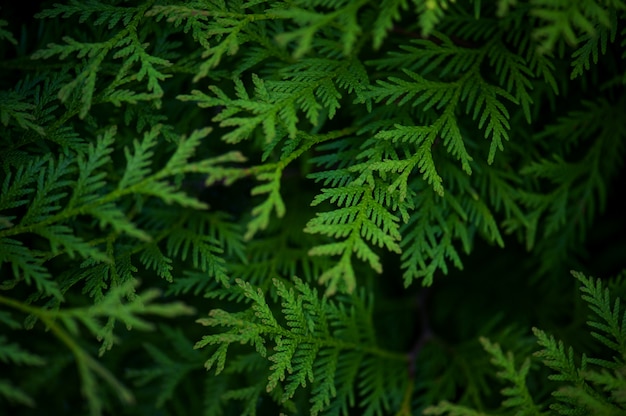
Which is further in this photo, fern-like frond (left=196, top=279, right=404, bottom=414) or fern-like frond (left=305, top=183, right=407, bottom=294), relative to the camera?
fern-like frond (left=196, top=279, right=404, bottom=414)

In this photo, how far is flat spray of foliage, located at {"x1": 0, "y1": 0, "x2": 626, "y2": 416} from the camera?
1448mm

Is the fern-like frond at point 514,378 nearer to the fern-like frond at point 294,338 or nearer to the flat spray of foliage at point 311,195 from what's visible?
the flat spray of foliage at point 311,195

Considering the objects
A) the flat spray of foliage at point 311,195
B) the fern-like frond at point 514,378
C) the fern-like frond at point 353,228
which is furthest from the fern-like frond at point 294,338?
the fern-like frond at point 514,378

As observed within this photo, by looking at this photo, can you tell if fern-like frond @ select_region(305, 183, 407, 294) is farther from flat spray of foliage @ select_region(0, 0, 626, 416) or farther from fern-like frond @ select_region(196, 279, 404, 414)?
fern-like frond @ select_region(196, 279, 404, 414)

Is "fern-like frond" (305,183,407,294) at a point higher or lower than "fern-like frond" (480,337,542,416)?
higher

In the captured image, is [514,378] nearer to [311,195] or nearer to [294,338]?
[294,338]

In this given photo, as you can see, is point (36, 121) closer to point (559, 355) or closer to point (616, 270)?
point (559, 355)

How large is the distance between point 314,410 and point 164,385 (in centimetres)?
81

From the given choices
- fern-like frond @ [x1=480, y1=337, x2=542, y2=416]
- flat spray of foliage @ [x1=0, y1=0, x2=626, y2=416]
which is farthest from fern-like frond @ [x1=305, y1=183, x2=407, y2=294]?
fern-like frond @ [x1=480, y1=337, x2=542, y2=416]

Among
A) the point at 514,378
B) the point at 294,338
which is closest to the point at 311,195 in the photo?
the point at 294,338

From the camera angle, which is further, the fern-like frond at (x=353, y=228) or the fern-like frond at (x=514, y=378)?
the fern-like frond at (x=514, y=378)

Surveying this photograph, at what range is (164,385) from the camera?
2.09 m

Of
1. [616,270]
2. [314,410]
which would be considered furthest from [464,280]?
[314,410]

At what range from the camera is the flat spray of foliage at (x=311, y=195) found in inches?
57.0
